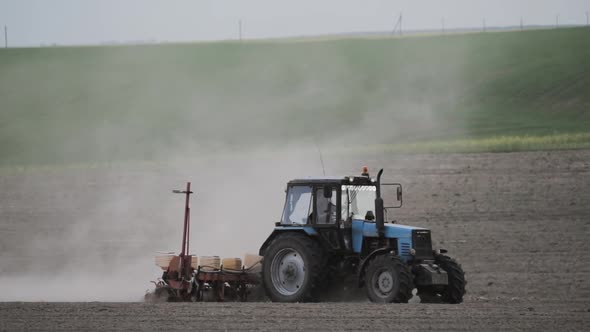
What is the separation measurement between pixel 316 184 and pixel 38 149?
92.8 ft

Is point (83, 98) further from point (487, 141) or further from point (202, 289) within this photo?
point (202, 289)

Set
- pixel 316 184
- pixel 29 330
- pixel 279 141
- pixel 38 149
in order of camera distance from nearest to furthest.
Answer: pixel 29 330
pixel 316 184
pixel 279 141
pixel 38 149

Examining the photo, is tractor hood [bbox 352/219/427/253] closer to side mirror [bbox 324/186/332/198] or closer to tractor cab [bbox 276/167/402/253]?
tractor cab [bbox 276/167/402/253]

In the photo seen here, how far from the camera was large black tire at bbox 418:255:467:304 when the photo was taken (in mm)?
16172

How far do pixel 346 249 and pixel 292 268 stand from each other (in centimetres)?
97

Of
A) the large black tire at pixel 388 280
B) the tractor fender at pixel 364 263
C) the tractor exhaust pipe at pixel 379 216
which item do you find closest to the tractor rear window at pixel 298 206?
the tractor exhaust pipe at pixel 379 216

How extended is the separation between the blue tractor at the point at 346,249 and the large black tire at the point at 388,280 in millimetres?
16

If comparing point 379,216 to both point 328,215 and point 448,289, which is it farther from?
point 448,289

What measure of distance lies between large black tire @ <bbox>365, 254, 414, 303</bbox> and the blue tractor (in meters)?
0.02

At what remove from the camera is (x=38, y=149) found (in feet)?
141

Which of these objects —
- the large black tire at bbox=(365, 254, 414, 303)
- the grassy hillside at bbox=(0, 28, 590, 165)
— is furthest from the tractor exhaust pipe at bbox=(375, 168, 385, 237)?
the grassy hillside at bbox=(0, 28, 590, 165)

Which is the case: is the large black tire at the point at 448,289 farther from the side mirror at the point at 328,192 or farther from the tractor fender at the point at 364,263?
the side mirror at the point at 328,192

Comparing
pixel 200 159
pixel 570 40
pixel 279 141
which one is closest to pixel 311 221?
pixel 200 159

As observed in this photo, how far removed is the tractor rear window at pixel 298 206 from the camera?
17.2 m
